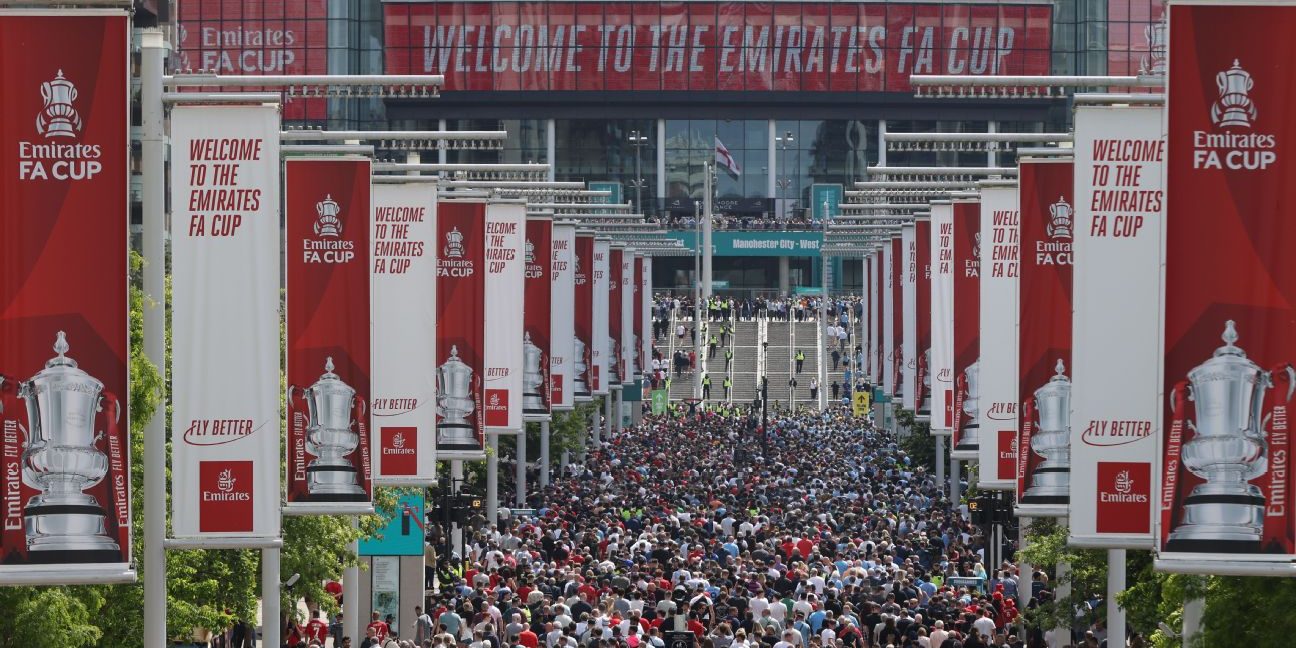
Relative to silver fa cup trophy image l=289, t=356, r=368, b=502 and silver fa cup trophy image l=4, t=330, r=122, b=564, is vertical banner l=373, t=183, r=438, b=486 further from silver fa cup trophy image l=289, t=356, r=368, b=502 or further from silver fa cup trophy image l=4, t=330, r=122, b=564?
silver fa cup trophy image l=4, t=330, r=122, b=564

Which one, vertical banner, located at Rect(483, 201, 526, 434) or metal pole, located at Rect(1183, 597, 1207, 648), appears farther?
vertical banner, located at Rect(483, 201, 526, 434)

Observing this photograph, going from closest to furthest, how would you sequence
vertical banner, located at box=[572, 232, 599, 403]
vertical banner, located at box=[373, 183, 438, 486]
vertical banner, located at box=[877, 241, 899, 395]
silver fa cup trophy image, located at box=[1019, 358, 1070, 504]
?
silver fa cup trophy image, located at box=[1019, 358, 1070, 504]
vertical banner, located at box=[373, 183, 438, 486]
vertical banner, located at box=[572, 232, 599, 403]
vertical banner, located at box=[877, 241, 899, 395]

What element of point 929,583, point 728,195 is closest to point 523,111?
point 728,195

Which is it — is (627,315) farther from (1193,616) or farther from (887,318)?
(1193,616)

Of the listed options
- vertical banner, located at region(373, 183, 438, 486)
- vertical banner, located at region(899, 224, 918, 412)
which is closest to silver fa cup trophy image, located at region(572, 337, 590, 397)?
vertical banner, located at region(899, 224, 918, 412)

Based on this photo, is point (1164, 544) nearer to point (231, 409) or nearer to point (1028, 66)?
point (231, 409)

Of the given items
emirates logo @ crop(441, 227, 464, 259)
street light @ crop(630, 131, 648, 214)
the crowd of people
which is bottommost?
the crowd of people

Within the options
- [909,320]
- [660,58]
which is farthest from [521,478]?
[660,58]
